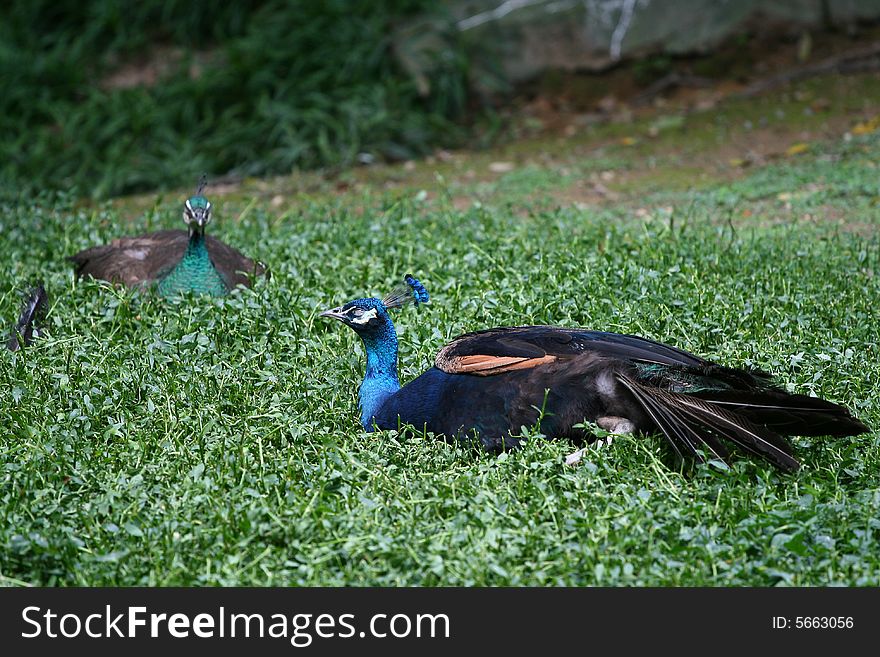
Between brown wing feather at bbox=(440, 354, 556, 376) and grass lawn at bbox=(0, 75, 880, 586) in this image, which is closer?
grass lawn at bbox=(0, 75, 880, 586)

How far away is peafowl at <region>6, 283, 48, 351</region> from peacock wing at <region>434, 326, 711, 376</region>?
1923mm

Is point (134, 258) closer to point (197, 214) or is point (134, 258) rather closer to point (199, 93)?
point (197, 214)

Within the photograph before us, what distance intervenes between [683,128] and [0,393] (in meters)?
6.14

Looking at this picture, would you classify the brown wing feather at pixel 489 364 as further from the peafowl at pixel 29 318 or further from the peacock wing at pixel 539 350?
the peafowl at pixel 29 318

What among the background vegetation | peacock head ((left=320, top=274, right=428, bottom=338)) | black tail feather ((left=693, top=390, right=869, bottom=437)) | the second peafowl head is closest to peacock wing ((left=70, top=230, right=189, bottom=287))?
the second peafowl head

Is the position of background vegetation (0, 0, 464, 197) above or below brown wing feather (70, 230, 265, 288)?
above

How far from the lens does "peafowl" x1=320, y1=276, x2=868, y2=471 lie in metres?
3.72

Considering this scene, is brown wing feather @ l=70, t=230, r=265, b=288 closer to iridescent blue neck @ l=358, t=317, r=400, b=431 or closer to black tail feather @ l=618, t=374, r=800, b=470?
iridescent blue neck @ l=358, t=317, r=400, b=431

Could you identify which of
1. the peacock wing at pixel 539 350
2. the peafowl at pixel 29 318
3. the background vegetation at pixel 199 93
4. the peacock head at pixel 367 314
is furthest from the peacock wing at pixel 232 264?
the background vegetation at pixel 199 93

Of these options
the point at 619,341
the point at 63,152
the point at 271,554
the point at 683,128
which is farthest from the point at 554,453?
the point at 63,152

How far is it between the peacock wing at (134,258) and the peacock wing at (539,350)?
2084mm

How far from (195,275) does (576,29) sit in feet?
18.1

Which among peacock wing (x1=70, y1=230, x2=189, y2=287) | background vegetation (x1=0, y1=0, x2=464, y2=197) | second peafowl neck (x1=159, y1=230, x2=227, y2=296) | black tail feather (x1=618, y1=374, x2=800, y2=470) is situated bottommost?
black tail feather (x1=618, y1=374, x2=800, y2=470)

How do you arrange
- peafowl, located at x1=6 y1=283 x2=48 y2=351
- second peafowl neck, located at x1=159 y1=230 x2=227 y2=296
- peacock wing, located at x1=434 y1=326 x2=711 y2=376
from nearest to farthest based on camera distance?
1. peacock wing, located at x1=434 y1=326 x2=711 y2=376
2. peafowl, located at x1=6 y1=283 x2=48 y2=351
3. second peafowl neck, located at x1=159 y1=230 x2=227 y2=296
